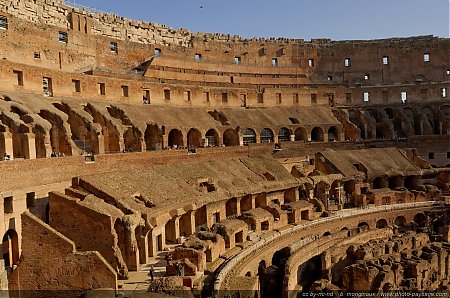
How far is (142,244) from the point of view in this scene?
18312 millimetres

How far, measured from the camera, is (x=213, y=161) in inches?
1177

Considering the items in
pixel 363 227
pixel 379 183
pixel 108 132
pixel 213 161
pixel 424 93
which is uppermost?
pixel 424 93

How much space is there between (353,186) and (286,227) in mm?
9322

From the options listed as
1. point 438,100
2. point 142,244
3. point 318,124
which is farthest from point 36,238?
point 438,100

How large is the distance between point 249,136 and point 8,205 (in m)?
24.2

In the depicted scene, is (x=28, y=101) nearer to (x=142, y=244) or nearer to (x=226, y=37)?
(x=142, y=244)

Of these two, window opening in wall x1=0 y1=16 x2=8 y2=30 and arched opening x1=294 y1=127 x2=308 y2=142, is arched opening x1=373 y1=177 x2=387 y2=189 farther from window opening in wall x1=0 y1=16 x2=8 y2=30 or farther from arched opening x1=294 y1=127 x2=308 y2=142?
window opening in wall x1=0 y1=16 x2=8 y2=30

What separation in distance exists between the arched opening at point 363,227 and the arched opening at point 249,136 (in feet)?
43.5

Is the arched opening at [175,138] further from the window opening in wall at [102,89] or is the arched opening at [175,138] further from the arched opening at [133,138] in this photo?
the window opening in wall at [102,89]

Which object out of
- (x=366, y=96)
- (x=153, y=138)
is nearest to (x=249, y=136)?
(x=153, y=138)

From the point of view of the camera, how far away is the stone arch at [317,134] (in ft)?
136

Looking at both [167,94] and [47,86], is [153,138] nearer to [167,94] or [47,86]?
[167,94]

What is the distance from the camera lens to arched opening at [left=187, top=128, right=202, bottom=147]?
114 ft

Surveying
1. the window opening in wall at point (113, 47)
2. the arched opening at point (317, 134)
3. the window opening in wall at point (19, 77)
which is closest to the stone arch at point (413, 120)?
the arched opening at point (317, 134)
